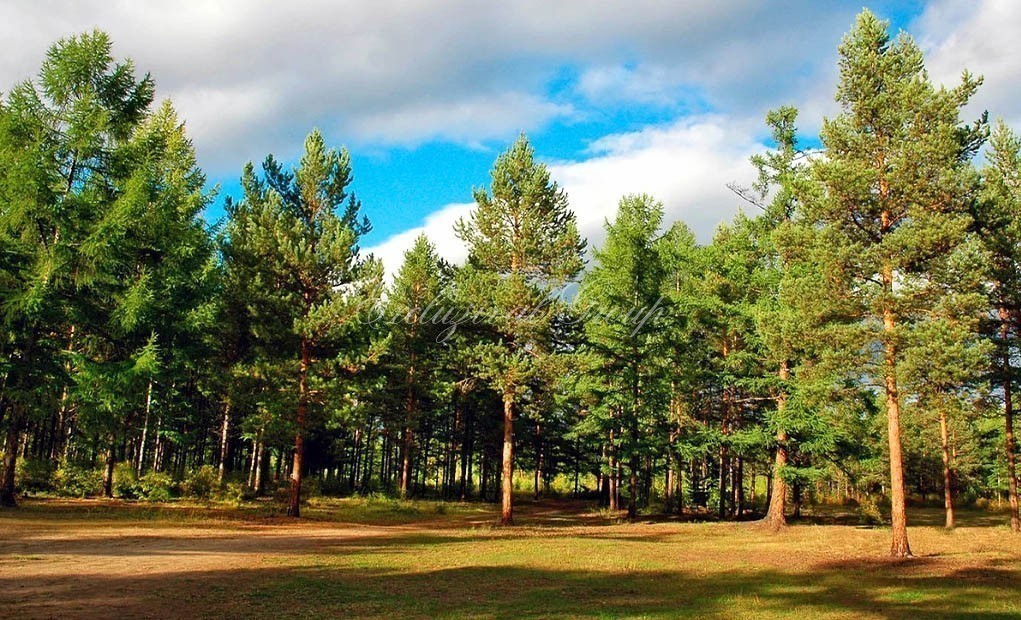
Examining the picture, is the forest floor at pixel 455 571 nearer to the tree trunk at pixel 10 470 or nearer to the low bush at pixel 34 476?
the tree trunk at pixel 10 470

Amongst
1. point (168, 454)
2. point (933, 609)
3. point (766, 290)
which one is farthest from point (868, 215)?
point (168, 454)

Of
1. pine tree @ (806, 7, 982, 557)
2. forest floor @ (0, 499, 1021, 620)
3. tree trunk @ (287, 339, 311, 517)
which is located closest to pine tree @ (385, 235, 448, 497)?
tree trunk @ (287, 339, 311, 517)

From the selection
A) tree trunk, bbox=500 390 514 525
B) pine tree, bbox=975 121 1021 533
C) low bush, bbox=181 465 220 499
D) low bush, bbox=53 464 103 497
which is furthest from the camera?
low bush, bbox=181 465 220 499

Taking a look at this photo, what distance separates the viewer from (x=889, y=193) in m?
20.2

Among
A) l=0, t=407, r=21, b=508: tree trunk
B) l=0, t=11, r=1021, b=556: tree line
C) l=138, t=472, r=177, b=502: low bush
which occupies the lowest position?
l=138, t=472, r=177, b=502: low bush

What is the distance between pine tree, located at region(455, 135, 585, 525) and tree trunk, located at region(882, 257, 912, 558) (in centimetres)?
1292

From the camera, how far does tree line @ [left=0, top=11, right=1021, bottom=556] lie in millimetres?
19906

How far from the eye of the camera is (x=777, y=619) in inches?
431

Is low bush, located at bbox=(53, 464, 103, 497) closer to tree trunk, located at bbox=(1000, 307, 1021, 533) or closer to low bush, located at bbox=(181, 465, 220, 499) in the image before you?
low bush, located at bbox=(181, 465, 220, 499)

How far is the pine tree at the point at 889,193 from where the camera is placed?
1914 centimetres

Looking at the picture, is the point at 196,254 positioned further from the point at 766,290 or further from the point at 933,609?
the point at 933,609

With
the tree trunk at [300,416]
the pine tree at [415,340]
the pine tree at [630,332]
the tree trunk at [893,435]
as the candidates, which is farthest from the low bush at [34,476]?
the tree trunk at [893,435]

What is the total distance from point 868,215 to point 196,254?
28017 millimetres

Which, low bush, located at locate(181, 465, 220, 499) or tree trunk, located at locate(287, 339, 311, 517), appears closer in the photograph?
tree trunk, located at locate(287, 339, 311, 517)
